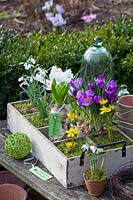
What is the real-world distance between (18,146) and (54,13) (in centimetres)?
308

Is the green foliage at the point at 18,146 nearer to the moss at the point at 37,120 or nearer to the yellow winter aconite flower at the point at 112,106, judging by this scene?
the moss at the point at 37,120

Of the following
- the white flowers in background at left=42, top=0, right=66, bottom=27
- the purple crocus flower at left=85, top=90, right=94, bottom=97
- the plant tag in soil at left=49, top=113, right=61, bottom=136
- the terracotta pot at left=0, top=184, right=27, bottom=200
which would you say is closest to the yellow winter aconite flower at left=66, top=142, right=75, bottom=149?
the plant tag in soil at left=49, top=113, right=61, bottom=136

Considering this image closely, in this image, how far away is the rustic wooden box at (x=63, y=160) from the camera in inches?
112

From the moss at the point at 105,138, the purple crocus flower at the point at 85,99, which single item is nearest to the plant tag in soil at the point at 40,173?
the moss at the point at 105,138

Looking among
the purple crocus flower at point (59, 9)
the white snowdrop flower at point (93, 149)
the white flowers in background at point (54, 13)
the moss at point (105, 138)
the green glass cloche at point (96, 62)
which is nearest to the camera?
the white snowdrop flower at point (93, 149)

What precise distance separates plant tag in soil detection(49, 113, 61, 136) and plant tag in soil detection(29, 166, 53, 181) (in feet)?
0.59

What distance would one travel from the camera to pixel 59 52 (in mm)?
3967

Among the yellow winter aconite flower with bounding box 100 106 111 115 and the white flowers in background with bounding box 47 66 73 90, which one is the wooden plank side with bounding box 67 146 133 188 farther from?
the white flowers in background with bounding box 47 66 73 90

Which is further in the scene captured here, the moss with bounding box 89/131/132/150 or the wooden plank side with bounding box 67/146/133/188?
the moss with bounding box 89/131/132/150

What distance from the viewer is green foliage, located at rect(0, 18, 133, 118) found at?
3775 millimetres

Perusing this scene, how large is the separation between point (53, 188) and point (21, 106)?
0.62m

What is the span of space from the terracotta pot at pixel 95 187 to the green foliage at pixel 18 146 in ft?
1.32

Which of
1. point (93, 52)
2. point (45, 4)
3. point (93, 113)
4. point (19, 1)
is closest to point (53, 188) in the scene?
point (93, 113)

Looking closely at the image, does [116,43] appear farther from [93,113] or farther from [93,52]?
[93,113]
